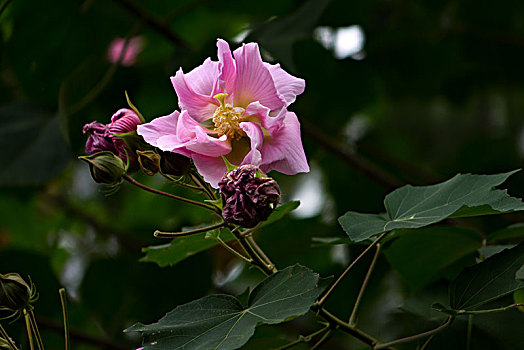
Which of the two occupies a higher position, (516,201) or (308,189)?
(516,201)

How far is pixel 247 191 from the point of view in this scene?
56 centimetres

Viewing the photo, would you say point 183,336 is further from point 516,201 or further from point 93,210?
point 93,210

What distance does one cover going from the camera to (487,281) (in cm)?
63

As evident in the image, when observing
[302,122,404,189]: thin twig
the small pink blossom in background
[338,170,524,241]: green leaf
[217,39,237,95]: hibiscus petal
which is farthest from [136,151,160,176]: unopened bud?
the small pink blossom in background

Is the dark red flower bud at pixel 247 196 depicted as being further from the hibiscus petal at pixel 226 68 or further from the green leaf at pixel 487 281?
the green leaf at pixel 487 281

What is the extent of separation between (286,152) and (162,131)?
0.47ft

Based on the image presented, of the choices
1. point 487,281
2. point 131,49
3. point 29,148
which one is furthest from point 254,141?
point 131,49

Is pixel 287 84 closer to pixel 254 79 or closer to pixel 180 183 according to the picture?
pixel 254 79

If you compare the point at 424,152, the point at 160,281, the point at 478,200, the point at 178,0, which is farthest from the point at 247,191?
the point at 424,152

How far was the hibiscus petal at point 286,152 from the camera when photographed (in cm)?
65

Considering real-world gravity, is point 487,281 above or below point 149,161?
below

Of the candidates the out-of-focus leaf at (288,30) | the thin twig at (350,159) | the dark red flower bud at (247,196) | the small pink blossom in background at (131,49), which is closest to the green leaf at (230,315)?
the dark red flower bud at (247,196)

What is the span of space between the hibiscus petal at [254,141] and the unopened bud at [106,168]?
0.45 ft

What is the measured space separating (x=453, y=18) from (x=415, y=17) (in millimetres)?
114
